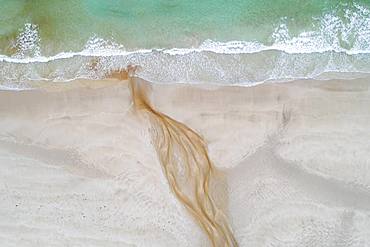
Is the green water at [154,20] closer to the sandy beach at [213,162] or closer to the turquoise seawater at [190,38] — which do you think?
the turquoise seawater at [190,38]

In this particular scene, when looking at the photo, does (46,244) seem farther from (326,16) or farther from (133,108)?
(326,16)

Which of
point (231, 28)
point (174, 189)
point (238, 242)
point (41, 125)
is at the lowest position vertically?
point (238, 242)

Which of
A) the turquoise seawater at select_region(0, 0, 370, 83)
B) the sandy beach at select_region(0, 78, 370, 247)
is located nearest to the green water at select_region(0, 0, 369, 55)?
the turquoise seawater at select_region(0, 0, 370, 83)

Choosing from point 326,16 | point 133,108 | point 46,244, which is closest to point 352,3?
point 326,16

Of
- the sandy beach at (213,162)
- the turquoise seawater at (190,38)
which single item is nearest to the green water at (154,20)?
the turquoise seawater at (190,38)

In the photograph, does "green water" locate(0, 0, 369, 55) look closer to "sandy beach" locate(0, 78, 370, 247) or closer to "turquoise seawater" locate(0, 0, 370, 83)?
"turquoise seawater" locate(0, 0, 370, 83)

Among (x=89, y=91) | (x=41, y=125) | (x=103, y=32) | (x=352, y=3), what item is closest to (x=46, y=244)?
(x=41, y=125)

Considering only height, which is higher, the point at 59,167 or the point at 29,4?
the point at 29,4

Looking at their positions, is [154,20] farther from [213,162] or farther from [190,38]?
[213,162]
